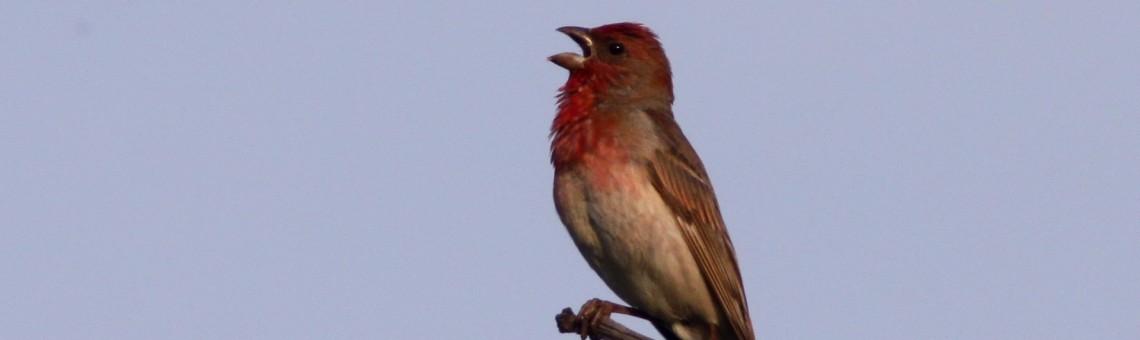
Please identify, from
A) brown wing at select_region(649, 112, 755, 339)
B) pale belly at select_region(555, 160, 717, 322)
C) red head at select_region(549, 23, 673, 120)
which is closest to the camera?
pale belly at select_region(555, 160, 717, 322)

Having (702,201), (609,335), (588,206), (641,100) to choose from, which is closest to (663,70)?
(641,100)

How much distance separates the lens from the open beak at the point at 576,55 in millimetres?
9586

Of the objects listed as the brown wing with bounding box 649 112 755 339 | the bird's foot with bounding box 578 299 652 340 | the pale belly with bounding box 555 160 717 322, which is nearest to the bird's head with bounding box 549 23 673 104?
the brown wing with bounding box 649 112 755 339

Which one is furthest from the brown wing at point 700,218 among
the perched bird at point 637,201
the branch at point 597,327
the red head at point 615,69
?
the branch at point 597,327

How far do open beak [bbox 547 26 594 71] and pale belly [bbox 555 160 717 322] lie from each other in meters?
0.95

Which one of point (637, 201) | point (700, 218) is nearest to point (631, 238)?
point (637, 201)

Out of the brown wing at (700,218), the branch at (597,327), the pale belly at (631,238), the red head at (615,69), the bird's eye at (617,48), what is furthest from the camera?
the bird's eye at (617,48)

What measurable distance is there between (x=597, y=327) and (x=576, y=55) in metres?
2.04

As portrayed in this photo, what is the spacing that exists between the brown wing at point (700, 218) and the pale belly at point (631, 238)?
81mm

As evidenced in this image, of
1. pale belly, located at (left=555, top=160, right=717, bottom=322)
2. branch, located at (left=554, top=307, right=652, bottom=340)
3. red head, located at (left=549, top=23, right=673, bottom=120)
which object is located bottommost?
branch, located at (left=554, top=307, right=652, bottom=340)

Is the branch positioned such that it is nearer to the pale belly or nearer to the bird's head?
the pale belly

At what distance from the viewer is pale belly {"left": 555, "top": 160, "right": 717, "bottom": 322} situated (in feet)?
28.1

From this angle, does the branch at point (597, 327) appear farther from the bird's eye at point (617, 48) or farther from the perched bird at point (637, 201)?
the bird's eye at point (617, 48)

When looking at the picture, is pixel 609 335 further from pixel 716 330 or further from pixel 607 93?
pixel 607 93
